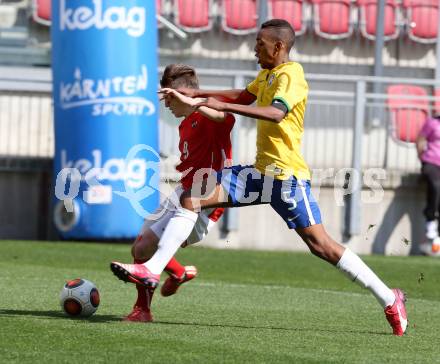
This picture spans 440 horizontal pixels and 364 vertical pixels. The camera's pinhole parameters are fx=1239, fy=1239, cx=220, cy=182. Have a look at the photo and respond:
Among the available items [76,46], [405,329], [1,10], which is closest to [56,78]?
[76,46]

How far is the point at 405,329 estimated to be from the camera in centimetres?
759

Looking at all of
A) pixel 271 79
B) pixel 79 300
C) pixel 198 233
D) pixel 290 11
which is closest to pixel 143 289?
pixel 79 300

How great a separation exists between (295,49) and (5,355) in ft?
46.2

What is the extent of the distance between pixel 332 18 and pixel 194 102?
42.0 ft

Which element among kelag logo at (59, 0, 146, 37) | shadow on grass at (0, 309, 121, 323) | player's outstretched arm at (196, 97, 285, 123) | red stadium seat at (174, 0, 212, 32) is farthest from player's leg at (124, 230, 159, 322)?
red stadium seat at (174, 0, 212, 32)

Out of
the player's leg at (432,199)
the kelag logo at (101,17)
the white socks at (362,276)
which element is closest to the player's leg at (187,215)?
the white socks at (362,276)

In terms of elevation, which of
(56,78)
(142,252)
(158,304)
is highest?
(56,78)

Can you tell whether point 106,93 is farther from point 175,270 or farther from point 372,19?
point 372,19

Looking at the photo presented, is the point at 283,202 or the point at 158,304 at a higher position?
the point at 283,202

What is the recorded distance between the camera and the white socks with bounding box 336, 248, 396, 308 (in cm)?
750

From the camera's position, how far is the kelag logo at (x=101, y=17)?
1405 cm

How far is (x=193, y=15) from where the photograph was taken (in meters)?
18.9

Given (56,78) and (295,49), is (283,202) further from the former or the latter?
(295,49)

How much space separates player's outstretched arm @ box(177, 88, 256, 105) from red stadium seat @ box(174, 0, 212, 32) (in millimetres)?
10915
